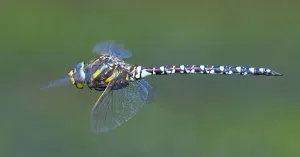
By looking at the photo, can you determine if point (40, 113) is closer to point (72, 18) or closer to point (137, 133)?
point (137, 133)

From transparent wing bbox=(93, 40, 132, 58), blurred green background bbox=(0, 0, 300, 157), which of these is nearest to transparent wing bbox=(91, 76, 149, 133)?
transparent wing bbox=(93, 40, 132, 58)

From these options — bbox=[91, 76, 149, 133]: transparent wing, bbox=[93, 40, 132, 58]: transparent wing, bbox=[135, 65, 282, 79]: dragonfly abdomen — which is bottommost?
bbox=[91, 76, 149, 133]: transparent wing

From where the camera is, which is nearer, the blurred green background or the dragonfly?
the dragonfly

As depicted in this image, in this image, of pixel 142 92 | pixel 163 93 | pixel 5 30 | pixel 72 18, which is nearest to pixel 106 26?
pixel 72 18

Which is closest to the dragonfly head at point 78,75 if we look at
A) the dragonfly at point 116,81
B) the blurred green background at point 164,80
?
the dragonfly at point 116,81

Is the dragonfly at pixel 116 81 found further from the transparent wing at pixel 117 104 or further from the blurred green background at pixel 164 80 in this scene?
the blurred green background at pixel 164 80

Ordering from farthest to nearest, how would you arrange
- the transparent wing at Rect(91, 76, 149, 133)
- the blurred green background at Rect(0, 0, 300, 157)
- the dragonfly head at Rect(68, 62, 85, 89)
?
the blurred green background at Rect(0, 0, 300, 157)
the dragonfly head at Rect(68, 62, 85, 89)
the transparent wing at Rect(91, 76, 149, 133)

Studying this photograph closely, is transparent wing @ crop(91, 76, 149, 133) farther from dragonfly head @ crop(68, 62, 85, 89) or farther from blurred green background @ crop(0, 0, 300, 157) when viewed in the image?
blurred green background @ crop(0, 0, 300, 157)
